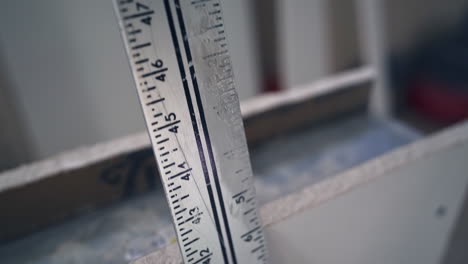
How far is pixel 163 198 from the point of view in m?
0.76

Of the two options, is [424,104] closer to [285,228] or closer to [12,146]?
[285,228]

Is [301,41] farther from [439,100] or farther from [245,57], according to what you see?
[439,100]

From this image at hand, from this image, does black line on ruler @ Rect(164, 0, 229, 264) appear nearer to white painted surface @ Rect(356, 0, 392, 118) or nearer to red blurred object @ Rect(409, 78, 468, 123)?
white painted surface @ Rect(356, 0, 392, 118)

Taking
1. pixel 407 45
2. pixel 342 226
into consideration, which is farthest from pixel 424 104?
pixel 342 226

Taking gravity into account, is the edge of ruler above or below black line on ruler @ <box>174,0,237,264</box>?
below

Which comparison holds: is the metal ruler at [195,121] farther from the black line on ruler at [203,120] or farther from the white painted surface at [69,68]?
the white painted surface at [69,68]

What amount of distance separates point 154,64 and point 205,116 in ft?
0.27

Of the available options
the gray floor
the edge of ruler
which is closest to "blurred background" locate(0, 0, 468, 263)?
the gray floor

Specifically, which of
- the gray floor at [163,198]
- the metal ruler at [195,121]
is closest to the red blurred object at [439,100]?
the gray floor at [163,198]

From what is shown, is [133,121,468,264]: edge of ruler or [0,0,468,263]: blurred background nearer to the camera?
[133,121,468,264]: edge of ruler

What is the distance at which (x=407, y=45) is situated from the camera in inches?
71.1

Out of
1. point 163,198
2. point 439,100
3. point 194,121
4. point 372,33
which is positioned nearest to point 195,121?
point 194,121

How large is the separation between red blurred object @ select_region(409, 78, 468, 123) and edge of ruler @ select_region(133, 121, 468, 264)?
1.17m

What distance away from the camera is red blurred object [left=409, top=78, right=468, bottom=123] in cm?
166
